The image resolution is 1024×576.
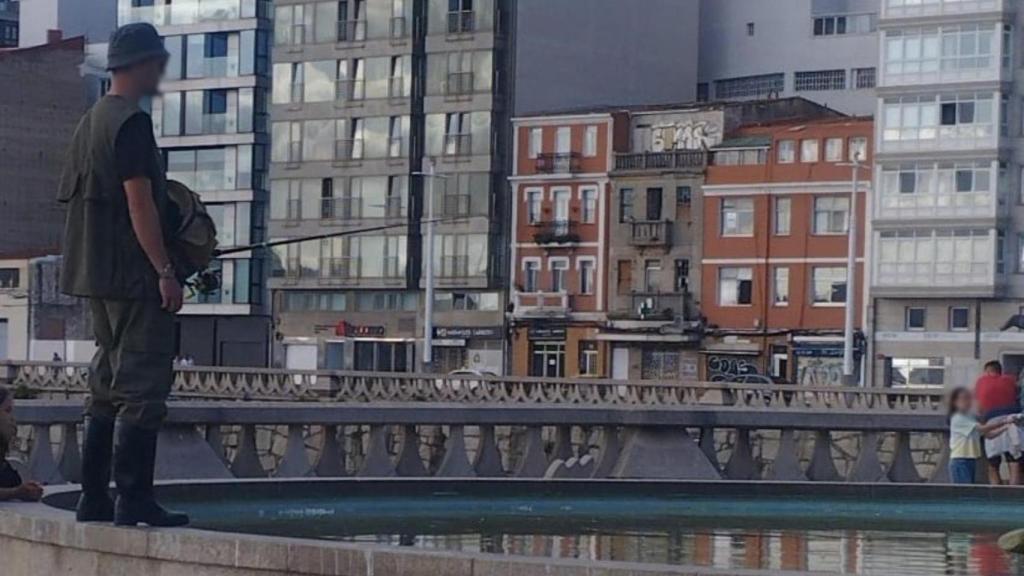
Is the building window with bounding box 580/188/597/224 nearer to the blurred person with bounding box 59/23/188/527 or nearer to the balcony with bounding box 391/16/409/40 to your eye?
the balcony with bounding box 391/16/409/40

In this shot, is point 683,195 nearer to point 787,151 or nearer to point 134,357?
point 787,151

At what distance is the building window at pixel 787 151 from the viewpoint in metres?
83.3

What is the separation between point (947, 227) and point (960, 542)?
222 ft

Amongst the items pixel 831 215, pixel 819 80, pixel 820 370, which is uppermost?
pixel 819 80

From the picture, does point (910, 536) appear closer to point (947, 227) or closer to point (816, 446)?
point (816, 446)

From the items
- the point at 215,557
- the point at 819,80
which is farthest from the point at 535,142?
the point at 215,557

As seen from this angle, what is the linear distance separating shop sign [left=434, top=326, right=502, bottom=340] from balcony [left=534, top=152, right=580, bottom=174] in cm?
642

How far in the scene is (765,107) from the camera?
287 feet

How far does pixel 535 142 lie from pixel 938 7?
1667 centimetres

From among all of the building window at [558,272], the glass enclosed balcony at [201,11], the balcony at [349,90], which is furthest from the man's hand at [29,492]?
the glass enclosed balcony at [201,11]

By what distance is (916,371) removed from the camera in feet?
263

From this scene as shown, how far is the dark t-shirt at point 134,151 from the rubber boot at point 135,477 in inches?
42.6

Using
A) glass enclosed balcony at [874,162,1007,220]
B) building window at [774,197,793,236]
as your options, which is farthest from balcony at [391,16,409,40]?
glass enclosed balcony at [874,162,1007,220]

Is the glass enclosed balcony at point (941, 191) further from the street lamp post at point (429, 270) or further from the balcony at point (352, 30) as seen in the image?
the balcony at point (352, 30)
